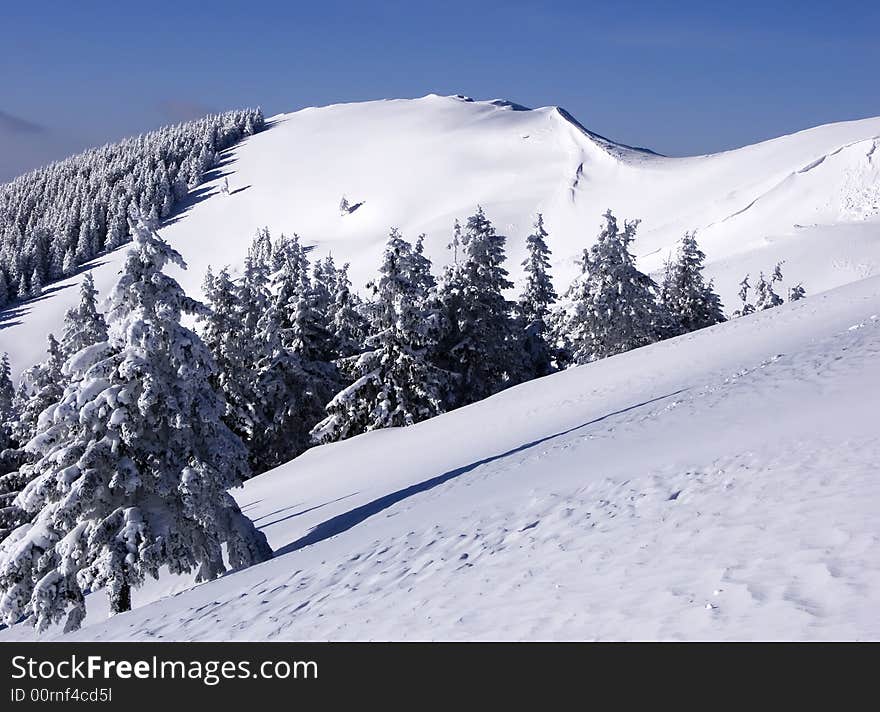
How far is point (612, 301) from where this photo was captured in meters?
40.1

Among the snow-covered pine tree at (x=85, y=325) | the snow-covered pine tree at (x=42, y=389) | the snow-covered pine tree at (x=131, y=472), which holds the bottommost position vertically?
the snow-covered pine tree at (x=131, y=472)

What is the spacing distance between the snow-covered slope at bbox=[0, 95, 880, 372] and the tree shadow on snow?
1759 inches

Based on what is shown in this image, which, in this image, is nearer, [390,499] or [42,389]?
[390,499]

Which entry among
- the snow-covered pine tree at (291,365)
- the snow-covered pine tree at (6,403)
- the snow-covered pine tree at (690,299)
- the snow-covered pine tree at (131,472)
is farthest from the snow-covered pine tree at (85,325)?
the snow-covered pine tree at (690,299)

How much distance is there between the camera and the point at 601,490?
12414mm

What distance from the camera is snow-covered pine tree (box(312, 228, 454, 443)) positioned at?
32344mm

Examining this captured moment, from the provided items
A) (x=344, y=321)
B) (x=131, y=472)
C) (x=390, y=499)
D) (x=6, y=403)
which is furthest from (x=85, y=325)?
(x=6, y=403)

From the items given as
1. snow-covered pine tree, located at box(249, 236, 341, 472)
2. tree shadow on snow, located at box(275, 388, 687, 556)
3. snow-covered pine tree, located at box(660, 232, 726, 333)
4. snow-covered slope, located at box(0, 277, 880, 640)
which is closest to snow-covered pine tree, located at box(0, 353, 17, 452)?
snow-covered pine tree, located at box(249, 236, 341, 472)

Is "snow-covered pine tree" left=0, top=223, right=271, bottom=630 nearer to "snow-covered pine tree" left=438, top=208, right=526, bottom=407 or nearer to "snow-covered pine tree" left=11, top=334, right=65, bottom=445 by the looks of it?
"snow-covered pine tree" left=11, top=334, right=65, bottom=445

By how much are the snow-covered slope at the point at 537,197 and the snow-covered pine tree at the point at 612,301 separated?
22.8m

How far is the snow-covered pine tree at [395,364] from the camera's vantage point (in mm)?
32344

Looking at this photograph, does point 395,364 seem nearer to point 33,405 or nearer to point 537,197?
point 33,405

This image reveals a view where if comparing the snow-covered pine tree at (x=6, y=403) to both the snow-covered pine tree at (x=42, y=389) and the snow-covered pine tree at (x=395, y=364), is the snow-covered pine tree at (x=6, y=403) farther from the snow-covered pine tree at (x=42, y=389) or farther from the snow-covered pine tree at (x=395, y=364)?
the snow-covered pine tree at (x=395, y=364)

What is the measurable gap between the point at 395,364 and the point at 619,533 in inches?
912
